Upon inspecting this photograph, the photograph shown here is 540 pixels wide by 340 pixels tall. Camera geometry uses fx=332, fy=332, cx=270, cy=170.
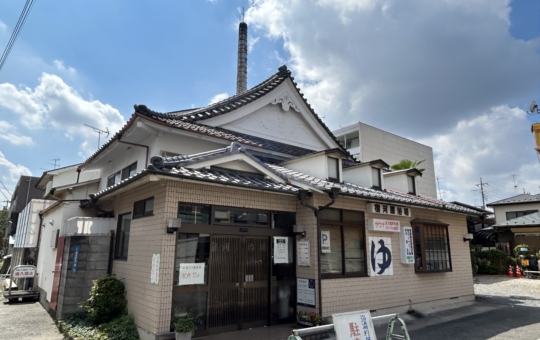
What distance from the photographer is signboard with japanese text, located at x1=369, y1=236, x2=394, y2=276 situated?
9641 mm

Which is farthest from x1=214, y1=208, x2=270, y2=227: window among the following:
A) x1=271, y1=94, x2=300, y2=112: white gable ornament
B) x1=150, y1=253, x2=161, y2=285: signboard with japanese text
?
x1=271, y1=94, x2=300, y2=112: white gable ornament

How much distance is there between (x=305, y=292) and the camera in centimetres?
827

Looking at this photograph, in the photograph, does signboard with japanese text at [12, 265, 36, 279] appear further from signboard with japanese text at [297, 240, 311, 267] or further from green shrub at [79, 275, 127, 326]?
signboard with japanese text at [297, 240, 311, 267]

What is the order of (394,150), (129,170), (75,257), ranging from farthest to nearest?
(394,150) → (129,170) → (75,257)

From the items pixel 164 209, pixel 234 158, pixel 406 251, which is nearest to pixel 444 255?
pixel 406 251

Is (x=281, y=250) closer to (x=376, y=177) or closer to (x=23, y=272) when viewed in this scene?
(x=376, y=177)

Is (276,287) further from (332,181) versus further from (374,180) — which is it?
(374,180)

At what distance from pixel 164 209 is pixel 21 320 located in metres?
6.71

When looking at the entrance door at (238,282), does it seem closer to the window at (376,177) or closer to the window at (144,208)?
the window at (144,208)

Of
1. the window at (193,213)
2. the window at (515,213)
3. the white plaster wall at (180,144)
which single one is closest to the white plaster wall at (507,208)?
the window at (515,213)

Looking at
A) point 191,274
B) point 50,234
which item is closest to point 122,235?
point 191,274

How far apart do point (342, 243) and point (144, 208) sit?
5.23 meters

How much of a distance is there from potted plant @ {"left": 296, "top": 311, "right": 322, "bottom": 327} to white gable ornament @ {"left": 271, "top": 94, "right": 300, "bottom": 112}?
28.1 ft

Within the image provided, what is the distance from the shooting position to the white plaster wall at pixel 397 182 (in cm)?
1366
